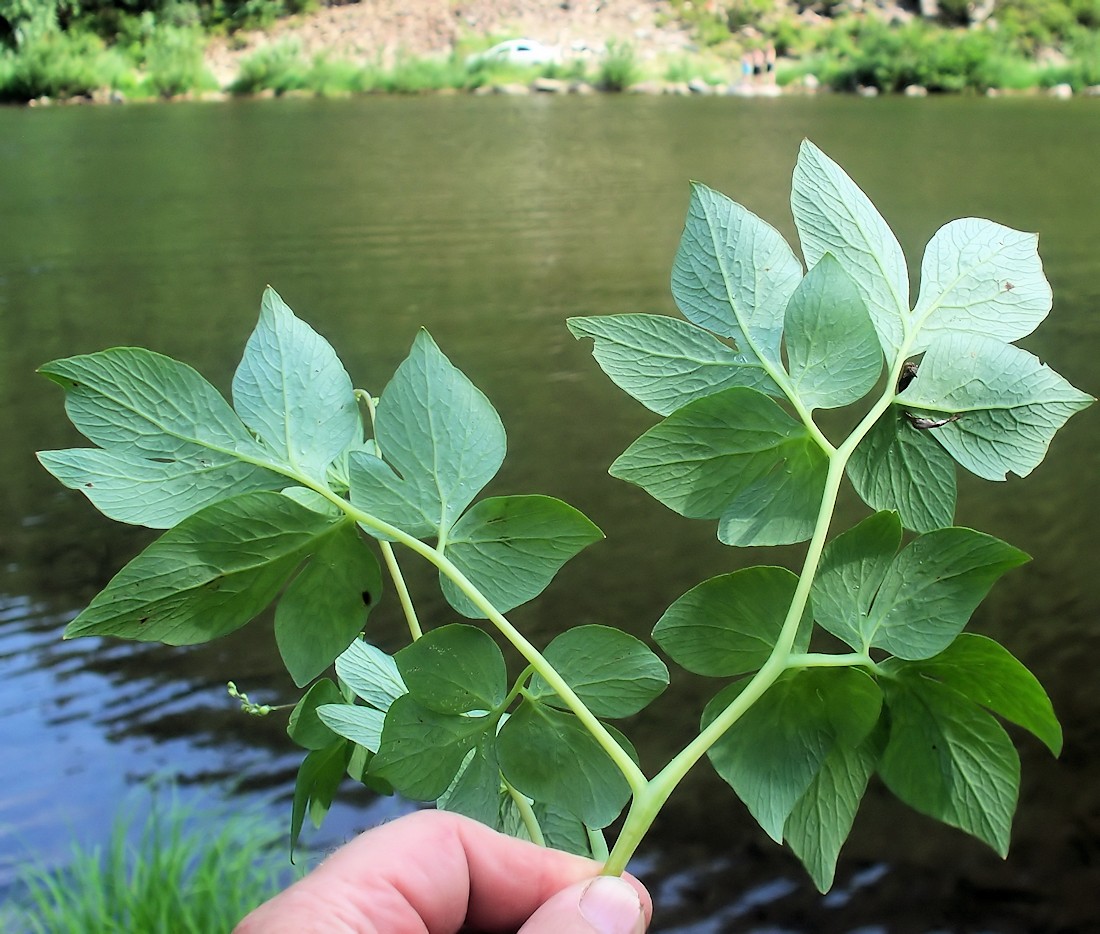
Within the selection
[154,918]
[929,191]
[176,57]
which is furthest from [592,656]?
[176,57]

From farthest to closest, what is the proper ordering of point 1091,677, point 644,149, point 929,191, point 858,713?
point 644,149 → point 929,191 → point 1091,677 → point 858,713

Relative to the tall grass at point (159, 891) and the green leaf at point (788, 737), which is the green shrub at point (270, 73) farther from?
the green leaf at point (788, 737)

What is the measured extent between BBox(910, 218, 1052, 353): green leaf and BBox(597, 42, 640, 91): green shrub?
13.4m

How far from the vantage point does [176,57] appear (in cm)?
1262

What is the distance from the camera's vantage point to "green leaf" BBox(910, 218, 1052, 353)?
239 millimetres

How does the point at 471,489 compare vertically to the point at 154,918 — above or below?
above

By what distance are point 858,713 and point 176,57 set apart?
13836 millimetres

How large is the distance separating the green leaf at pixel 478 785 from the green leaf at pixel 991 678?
8cm

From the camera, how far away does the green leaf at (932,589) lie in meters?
0.20

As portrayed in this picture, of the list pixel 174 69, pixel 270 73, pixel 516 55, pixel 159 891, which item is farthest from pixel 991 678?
pixel 516 55

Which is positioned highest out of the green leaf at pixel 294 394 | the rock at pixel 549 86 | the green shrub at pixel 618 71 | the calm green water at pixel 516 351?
the green leaf at pixel 294 394

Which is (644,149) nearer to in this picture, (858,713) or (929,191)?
(929,191)

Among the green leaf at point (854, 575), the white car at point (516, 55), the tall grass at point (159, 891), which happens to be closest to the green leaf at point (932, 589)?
the green leaf at point (854, 575)

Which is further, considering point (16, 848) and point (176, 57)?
point (176, 57)
